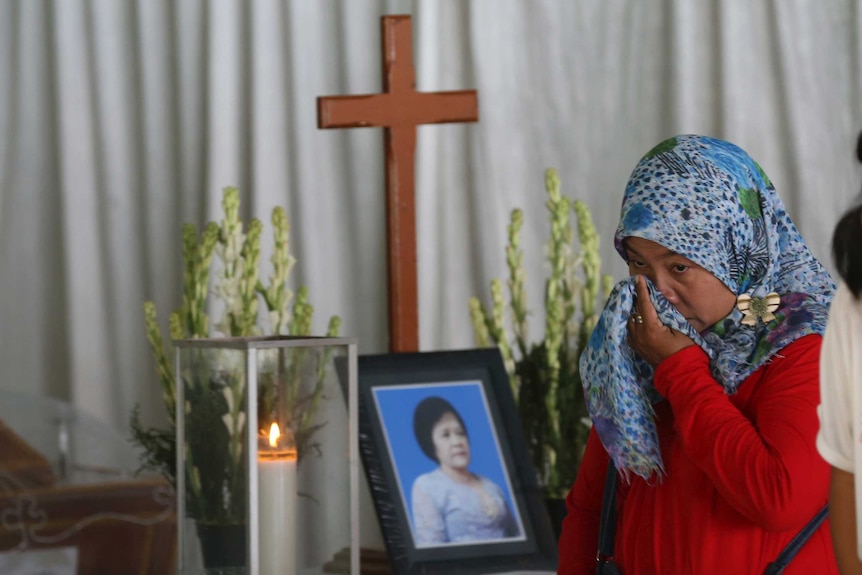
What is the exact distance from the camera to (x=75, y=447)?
9.54 feet

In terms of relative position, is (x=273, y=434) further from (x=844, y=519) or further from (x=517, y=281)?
(x=517, y=281)

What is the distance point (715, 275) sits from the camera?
1.67 metres

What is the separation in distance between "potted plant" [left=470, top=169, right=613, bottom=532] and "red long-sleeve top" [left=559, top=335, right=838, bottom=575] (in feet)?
3.60

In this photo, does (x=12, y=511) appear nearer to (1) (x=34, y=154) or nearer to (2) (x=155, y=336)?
(2) (x=155, y=336)

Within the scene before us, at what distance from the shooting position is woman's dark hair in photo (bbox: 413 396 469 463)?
2.57m

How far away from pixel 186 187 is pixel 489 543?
1437mm

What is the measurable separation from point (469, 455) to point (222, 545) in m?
0.77

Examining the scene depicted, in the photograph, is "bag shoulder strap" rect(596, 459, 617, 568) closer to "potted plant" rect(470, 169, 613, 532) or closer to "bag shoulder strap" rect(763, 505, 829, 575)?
"bag shoulder strap" rect(763, 505, 829, 575)

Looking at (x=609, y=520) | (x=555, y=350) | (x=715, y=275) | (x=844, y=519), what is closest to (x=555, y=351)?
(x=555, y=350)

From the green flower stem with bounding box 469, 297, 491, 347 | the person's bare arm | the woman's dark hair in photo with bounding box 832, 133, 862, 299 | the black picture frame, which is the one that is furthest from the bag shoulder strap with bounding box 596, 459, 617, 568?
the green flower stem with bounding box 469, 297, 491, 347

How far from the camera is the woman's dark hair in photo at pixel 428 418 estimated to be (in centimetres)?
257

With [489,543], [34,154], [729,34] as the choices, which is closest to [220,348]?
[489,543]

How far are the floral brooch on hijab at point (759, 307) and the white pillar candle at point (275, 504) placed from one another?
2.39 ft

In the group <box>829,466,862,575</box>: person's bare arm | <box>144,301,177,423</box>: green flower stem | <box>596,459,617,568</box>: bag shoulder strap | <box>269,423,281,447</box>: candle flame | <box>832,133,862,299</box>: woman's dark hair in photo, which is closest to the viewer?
<box>832,133,862,299</box>: woman's dark hair in photo
